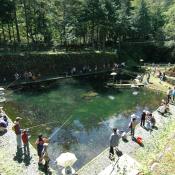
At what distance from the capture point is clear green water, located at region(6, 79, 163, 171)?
25172 mm

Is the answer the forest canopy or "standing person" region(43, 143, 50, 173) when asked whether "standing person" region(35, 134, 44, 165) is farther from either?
the forest canopy

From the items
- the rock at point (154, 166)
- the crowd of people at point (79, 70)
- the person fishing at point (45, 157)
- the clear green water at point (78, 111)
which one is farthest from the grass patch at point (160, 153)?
the crowd of people at point (79, 70)

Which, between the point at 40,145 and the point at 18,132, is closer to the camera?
the point at 40,145

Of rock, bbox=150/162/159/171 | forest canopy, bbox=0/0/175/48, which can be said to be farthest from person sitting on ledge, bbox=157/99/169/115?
forest canopy, bbox=0/0/175/48

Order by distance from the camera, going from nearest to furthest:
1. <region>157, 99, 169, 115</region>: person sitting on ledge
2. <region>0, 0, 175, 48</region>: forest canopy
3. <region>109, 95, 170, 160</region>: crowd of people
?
1. <region>109, 95, 170, 160</region>: crowd of people
2. <region>157, 99, 169, 115</region>: person sitting on ledge
3. <region>0, 0, 175, 48</region>: forest canopy

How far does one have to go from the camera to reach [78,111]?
106 ft

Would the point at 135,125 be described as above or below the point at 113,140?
below

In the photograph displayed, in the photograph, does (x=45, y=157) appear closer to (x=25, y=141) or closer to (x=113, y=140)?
(x=25, y=141)

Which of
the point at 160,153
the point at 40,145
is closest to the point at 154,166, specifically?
the point at 160,153

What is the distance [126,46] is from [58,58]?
21915 mm

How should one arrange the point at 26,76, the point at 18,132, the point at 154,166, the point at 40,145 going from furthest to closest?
the point at 26,76
the point at 18,132
the point at 40,145
the point at 154,166

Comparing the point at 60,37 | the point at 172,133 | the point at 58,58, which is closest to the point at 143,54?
the point at 60,37

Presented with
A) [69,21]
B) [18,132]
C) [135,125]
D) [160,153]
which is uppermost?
[69,21]

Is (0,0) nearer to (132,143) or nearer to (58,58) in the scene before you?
(58,58)
